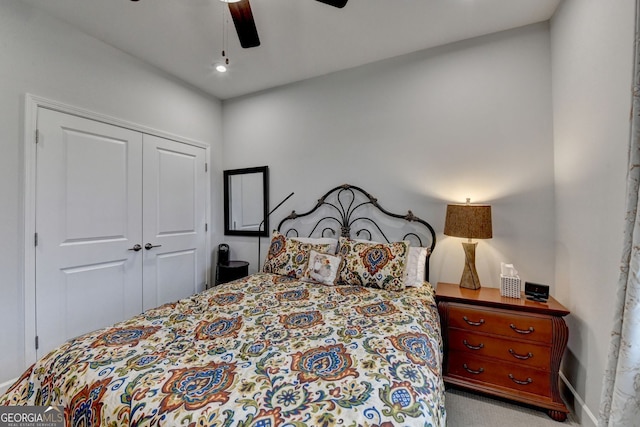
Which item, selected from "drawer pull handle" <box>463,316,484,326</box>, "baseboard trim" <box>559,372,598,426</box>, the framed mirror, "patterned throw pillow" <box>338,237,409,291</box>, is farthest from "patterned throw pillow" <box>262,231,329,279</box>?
"baseboard trim" <box>559,372,598,426</box>

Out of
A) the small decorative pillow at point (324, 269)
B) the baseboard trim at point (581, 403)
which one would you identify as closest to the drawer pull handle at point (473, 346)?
the baseboard trim at point (581, 403)

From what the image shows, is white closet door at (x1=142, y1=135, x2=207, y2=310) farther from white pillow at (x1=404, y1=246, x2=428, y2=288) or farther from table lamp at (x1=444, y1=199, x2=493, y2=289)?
table lamp at (x1=444, y1=199, x2=493, y2=289)

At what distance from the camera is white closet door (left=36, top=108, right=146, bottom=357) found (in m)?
2.15

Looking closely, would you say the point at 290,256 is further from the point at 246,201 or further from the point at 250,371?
the point at 250,371

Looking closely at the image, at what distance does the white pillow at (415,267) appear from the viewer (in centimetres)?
225

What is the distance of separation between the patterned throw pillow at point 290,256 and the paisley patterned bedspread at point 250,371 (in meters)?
0.78

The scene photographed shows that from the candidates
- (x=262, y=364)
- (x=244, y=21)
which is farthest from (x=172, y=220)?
(x=262, y=364)

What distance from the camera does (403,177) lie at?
2.68 meters

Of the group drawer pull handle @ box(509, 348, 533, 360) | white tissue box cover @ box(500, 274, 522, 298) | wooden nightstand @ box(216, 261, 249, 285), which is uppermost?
white tissue box cover @ box(500, 274, 522, 298)

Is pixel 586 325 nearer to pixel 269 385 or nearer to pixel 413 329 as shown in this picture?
pixel 413 329

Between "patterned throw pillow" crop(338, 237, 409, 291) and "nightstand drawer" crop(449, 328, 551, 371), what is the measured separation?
538 millimetres

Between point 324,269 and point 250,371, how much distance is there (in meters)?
1.36

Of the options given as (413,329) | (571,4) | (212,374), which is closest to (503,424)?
(413,329)

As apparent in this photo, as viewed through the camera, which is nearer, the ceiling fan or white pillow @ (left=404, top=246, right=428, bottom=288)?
the ceiling fan
